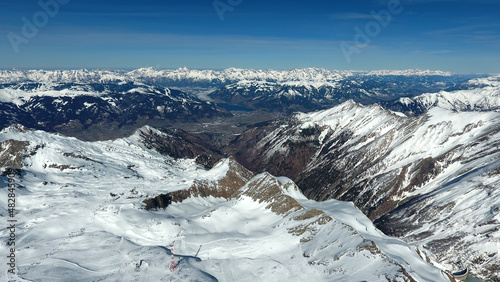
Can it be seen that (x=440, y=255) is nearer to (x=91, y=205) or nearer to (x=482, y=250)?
(x=482, y=250)

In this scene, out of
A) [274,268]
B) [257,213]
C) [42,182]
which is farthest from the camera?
[42,182]

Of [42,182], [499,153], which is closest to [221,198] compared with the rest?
[42,182]

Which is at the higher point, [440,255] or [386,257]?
[386,257]

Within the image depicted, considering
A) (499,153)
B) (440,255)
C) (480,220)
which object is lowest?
(440,255)

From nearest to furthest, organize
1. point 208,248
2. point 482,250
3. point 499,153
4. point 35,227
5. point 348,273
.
Result: point 348,273 → point 208,248 → point 35,227 → point 482,250 → point 499,153

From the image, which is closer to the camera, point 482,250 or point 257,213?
point 482,250

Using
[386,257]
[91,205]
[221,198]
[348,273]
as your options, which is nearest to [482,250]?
[386,257]
